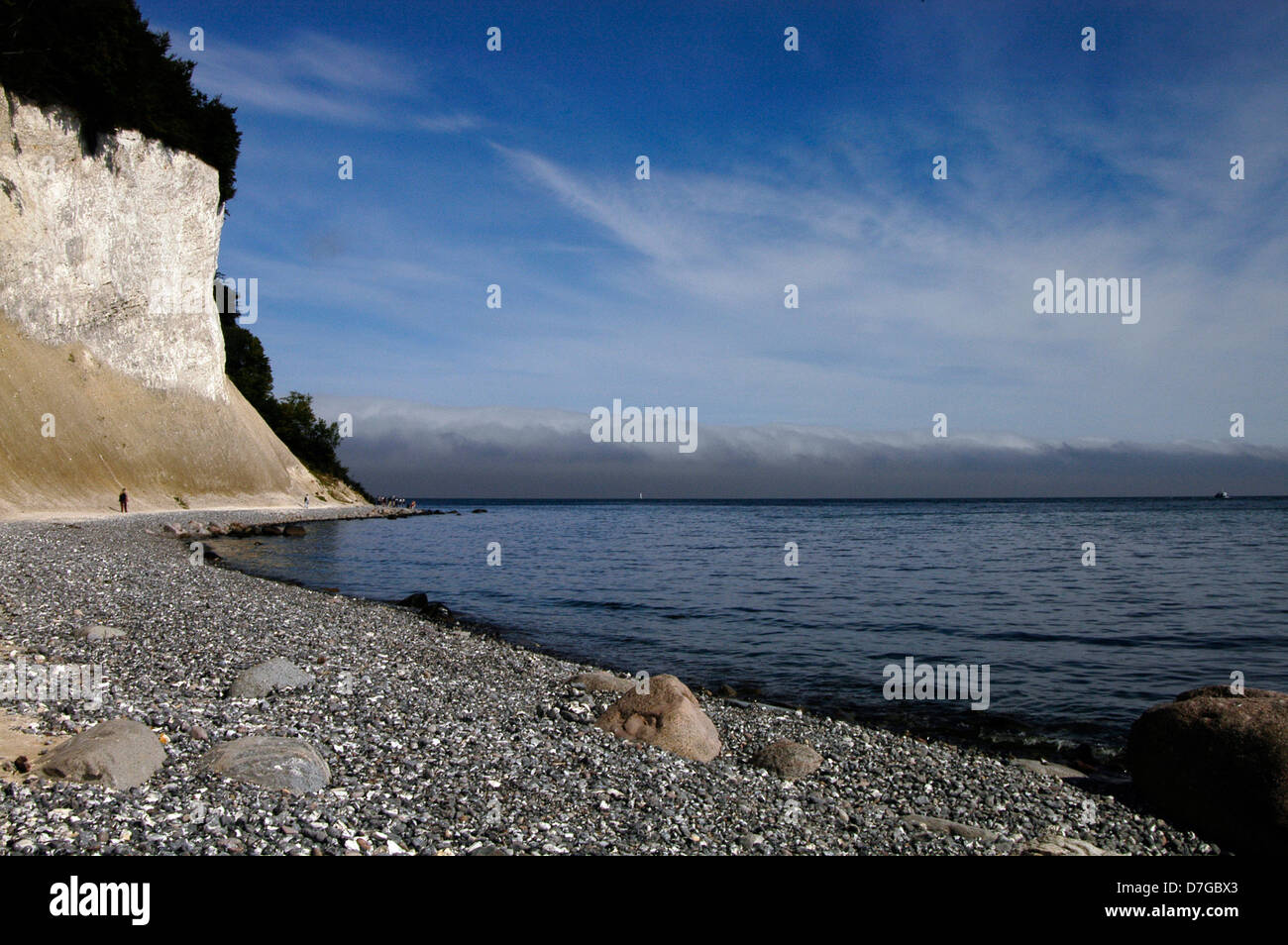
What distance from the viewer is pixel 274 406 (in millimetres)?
91000

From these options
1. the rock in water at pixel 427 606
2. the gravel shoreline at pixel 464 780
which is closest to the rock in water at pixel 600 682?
the gravel shoreline at pixel 464 780

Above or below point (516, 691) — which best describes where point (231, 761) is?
above

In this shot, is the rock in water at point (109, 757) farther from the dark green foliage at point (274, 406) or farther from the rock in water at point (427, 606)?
the dark green foliage at point (274, 406)

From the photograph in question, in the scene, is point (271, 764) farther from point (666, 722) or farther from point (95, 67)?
point (95, 67)

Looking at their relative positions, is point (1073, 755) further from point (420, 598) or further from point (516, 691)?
point (420, 598)

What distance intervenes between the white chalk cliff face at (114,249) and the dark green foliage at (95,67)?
110 centimetres

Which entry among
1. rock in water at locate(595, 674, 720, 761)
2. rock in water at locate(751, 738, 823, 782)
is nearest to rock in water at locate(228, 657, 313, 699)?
rock in water at locate(595, 674, 720, 761)

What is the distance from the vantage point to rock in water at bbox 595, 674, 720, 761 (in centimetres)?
1005

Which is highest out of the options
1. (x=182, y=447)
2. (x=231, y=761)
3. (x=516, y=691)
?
(x=182, y=447)

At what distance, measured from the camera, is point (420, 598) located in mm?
24391

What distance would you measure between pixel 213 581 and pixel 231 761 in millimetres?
17791

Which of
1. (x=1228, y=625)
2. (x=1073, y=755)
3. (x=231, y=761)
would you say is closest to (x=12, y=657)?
(x=231, y=761)

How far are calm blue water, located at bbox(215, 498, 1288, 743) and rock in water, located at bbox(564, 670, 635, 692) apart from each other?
2862 mm
